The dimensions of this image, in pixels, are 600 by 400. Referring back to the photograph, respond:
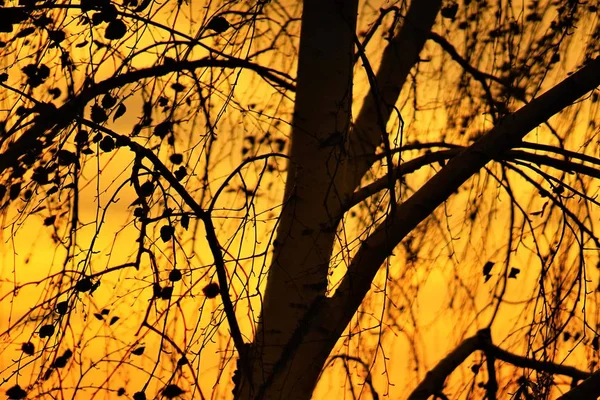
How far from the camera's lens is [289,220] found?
3.21 m

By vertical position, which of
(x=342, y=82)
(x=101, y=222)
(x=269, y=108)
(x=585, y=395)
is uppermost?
(x=269, y=108)

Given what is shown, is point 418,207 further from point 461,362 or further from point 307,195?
point 461,362

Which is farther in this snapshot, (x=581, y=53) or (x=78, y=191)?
(x=581, y=53)

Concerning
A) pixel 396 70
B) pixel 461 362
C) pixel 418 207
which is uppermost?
pixel 396 70

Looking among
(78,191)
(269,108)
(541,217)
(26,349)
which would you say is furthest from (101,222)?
(541,217)

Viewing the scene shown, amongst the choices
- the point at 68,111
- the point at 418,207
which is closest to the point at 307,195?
the point at 418,207

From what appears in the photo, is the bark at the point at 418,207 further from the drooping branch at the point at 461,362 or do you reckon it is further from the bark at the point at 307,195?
the drooping branch at the point at 461,362

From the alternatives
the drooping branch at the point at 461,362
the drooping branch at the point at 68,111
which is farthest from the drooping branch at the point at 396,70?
the drooping branch at the point at 461,362

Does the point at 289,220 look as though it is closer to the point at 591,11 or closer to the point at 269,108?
the point at 269,108

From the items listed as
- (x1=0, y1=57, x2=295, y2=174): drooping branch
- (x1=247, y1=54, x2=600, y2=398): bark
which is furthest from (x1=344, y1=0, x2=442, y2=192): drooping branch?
(x1=247, y1=54, x2=600, y2=398): bark

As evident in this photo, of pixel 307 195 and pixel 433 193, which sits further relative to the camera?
pixel 307 195

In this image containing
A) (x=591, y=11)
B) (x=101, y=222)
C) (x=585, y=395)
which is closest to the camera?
(x=101, y=222)

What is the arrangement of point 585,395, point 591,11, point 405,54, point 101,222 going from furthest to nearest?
point 591,11, point 405,54, point 585,395, point 101,222

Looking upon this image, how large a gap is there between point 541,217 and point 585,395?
1055mm
